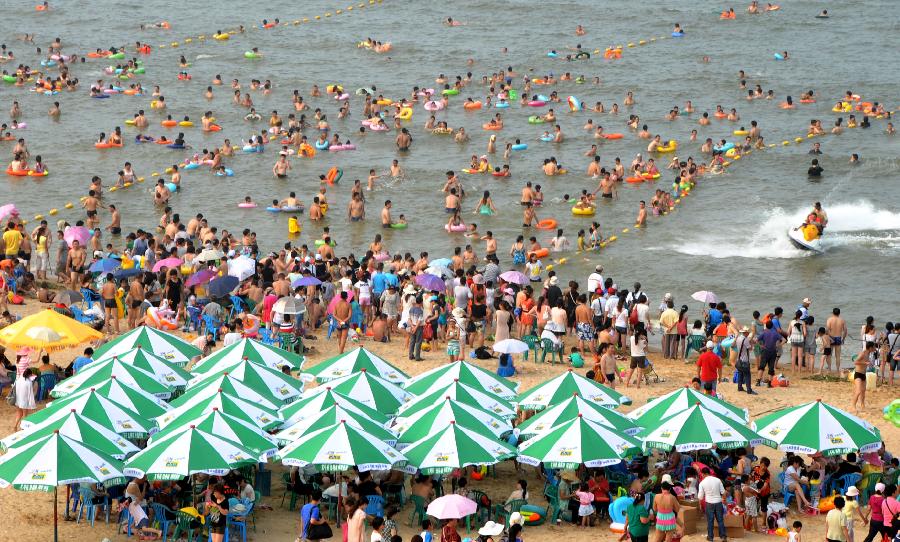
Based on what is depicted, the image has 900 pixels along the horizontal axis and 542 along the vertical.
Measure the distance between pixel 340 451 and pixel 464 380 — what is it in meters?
3.10

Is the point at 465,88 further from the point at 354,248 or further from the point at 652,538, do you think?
the point at 652,538

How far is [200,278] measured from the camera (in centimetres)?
2419

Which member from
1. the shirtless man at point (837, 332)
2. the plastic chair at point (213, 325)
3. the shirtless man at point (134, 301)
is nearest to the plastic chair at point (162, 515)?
the plastic chair at point (213, 325)

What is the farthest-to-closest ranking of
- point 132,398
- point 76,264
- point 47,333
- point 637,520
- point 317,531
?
point 76,264 < point 47,333 < point 132,398 < point 637,520 < point 317,531

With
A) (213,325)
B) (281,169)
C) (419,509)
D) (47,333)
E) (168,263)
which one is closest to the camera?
(419,509)

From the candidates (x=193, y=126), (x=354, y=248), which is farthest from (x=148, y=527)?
(x=193, y=126)

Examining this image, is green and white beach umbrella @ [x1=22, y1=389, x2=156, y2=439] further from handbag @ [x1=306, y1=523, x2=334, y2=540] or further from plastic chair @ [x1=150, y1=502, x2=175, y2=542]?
handbag @ [x1=306, y1=523, x2=334, y2=540]

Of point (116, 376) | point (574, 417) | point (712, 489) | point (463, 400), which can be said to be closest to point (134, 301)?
point (116, 376)

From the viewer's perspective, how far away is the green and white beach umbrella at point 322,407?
16797 millimetres

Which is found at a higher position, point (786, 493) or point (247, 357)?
point (247, 357)

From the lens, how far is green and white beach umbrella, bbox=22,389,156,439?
16219mm

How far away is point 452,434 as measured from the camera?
15.8 metres

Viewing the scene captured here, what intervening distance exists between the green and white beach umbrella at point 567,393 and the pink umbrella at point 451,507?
320cm

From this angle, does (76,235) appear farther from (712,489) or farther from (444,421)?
Answer: (712,489)
